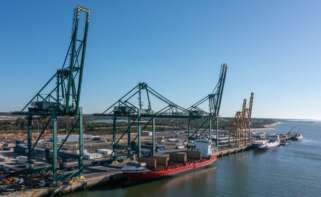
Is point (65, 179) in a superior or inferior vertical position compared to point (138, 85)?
inferior

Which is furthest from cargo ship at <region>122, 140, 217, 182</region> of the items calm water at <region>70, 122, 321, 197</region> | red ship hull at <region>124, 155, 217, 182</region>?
calm water at <region>70, 122, 321, 197</region>

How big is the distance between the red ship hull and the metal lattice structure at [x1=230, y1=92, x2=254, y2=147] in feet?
120

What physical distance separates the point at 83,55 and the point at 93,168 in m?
15.6

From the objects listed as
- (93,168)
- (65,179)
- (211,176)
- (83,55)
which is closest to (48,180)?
(65,179)

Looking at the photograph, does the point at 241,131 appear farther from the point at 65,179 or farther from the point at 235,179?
the point at 65,179

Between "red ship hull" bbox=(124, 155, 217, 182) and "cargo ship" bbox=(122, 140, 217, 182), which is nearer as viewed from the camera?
"red ship hull" bbox=(124, 155, 217, 182)

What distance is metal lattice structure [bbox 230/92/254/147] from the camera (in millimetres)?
92838

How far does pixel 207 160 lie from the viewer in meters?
58.0

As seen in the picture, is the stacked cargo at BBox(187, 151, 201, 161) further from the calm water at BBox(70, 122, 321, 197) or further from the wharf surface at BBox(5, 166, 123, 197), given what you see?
the wharf surface at BBox(5, 166, 123, 197)

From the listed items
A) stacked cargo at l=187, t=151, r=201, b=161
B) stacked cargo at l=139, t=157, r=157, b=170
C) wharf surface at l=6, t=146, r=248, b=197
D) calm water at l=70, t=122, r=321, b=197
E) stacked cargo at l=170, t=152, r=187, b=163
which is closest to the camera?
wharf surface at l=6, t=146, r=248, b=197

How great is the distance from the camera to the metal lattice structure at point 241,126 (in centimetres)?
9284

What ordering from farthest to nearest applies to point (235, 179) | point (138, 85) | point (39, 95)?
point (138, 85)
point (235, 179)
point (39, 95)

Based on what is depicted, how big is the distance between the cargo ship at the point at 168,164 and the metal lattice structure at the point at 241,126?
102 feet

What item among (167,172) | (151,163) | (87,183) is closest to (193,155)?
(167,172)
